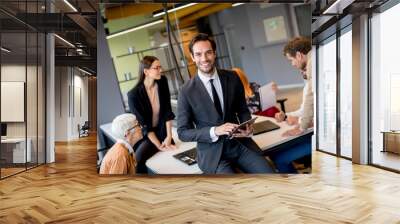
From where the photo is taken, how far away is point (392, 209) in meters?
4.32

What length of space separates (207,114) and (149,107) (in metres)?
0.96

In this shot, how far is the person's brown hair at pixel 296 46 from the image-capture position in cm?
623

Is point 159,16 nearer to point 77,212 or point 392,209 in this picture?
point 77,212

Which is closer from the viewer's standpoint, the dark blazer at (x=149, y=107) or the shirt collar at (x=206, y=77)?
the shirt collar at (x=206, y=77)

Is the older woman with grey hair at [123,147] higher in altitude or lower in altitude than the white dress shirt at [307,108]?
lower

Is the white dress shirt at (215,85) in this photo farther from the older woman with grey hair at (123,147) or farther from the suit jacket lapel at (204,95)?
the older woman with grey hair at (123,147)

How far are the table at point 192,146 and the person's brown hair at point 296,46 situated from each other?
3.68 feet

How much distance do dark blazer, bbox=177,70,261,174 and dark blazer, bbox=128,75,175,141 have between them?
24 centimetres

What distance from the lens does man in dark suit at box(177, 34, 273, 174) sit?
5.97 m

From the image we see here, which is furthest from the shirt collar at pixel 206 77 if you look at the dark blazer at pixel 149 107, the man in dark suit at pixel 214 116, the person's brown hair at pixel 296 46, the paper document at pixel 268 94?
the person's brown hair at pixel 296 46

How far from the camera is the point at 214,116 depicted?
19.6 feet

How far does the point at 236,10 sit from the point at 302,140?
Result: 2341 millimetres

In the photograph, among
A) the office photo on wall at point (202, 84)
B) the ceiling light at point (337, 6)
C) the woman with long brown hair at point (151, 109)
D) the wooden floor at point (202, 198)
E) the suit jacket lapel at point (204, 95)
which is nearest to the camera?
the wooden floor at point (202, 198)

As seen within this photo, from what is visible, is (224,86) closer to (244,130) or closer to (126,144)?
(244,130)
